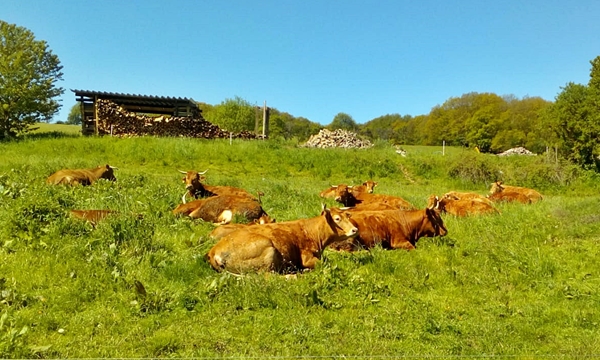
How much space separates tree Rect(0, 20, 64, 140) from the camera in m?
31.8

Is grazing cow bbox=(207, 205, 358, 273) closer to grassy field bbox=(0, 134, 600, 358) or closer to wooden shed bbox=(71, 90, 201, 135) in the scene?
grassy field bbox=(0, 134, 600, 358)

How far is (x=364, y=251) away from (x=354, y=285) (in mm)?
2056

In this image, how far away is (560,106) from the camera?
96.2 feet

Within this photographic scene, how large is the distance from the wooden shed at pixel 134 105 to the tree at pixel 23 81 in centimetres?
362

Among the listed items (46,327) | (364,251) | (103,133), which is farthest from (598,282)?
(103,133)

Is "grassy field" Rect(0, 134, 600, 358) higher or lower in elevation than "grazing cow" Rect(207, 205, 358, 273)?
lower

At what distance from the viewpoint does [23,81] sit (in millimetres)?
32969

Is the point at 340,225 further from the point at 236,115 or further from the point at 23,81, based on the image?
the point at 236,115

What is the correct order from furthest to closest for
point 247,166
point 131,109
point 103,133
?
point 131,109
point 103,133
point 247,166

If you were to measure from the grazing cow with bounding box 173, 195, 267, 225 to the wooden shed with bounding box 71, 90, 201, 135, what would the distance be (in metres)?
23.9

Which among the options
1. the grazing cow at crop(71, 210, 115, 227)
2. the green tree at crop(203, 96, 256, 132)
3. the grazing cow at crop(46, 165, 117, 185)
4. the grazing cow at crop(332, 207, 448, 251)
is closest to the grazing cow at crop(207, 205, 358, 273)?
the grazing cow at crop(332, 207, 448, 251)

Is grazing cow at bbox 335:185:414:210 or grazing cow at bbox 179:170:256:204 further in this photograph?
grazing cow at bbox 335:185:414:210

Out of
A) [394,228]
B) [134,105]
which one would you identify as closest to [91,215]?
[394,228]

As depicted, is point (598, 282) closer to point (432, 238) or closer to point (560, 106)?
point (432, 238)
